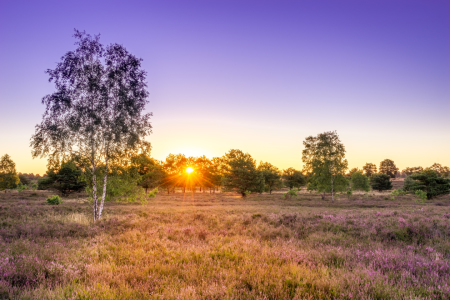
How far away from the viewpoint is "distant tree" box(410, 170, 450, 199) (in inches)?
1534

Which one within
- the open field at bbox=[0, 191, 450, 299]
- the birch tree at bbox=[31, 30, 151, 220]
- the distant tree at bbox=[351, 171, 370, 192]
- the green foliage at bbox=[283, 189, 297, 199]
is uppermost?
the birch tree at bbox=[31, 30, 151, 220]

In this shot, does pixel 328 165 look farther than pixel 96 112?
Yes

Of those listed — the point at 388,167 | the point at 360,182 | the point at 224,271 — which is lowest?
the point at 360,182

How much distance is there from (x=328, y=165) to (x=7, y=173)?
66.0 meters

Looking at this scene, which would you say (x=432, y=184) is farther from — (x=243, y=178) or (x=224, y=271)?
(x=224, y=271)

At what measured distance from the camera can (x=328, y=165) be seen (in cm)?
4012

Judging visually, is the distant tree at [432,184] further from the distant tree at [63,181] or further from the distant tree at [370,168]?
Result: the distant tree at [370,168]

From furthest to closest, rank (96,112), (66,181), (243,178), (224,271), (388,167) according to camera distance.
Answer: (388,167) < (243,178) < (66,181) < (96,112) < (224,271)

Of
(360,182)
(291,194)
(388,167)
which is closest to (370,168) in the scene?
(388,167)

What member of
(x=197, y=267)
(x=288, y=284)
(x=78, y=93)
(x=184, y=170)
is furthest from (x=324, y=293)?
(x=184, y=170)

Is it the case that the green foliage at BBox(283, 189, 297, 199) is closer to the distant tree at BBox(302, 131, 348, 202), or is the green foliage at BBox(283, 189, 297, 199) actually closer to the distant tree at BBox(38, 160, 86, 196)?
the distant tree at BBox(302, 131, 348, 202)

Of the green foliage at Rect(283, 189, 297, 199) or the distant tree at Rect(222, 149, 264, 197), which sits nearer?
the green foliage at Rect(283, 189, 297, 199)

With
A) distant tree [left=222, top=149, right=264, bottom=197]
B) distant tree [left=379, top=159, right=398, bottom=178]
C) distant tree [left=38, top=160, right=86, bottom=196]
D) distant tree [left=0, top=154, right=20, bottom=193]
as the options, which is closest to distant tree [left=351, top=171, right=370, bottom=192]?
distant tree [left=222, top=149, right=264, bottom=197]

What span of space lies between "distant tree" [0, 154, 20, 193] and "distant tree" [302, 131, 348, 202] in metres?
62.7
